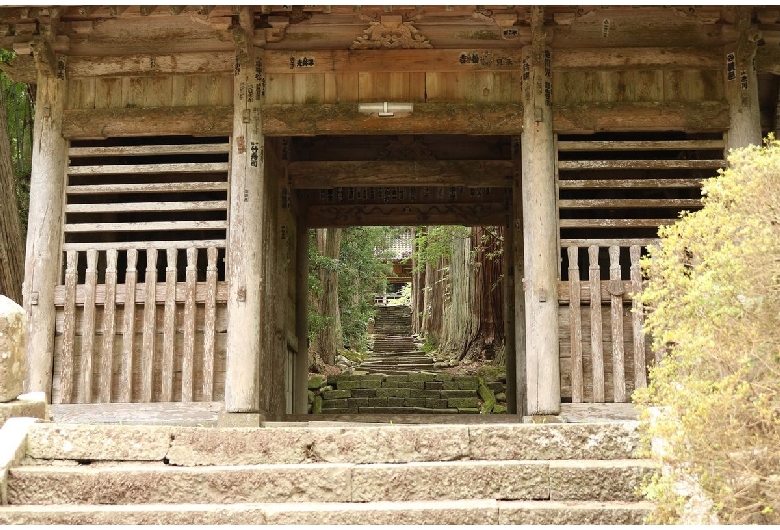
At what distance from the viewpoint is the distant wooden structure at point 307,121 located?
7816mm

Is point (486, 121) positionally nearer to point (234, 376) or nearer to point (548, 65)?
point (548, 65)

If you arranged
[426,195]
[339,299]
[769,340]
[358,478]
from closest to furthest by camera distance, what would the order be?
[769,340] → [358,478] → [426,195] → [339,299]

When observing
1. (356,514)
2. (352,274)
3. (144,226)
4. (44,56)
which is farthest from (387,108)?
(352,274)

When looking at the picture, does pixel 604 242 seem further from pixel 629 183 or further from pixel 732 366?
pixel 732 366

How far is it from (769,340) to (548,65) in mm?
4710

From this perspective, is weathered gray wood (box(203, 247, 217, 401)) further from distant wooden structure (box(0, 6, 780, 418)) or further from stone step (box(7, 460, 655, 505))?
stone step (box(7, 460, 655, 505))

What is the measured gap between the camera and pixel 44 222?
8086 millimetres

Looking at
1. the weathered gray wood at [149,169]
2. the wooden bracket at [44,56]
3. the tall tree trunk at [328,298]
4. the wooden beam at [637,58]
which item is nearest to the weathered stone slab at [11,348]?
the weathered gray wood at [149,169]

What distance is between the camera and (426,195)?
1240 cm

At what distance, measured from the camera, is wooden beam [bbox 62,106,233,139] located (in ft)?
26.7

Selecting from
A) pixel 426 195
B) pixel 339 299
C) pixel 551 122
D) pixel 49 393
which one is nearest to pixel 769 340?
pixel 551 122

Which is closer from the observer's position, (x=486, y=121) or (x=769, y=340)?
(x=769, y=340)

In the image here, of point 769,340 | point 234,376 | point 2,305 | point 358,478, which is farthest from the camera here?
point 234,376

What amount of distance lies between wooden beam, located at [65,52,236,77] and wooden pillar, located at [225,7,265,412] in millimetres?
276
